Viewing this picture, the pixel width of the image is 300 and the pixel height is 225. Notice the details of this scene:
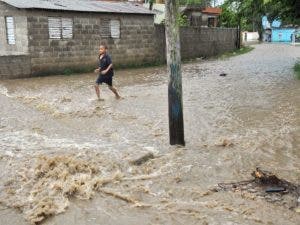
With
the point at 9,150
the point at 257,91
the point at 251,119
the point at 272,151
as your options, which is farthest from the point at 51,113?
the point at 257,91

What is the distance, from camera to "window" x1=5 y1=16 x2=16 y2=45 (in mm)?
18969

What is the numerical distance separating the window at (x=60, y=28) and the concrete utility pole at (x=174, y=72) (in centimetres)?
1224

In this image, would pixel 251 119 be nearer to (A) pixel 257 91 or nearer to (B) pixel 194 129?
(B) pixel 194 129

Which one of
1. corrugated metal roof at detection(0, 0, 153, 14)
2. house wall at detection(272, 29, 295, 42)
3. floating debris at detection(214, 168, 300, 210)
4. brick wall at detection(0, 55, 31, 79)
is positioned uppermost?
corrugated metal roof at detection(0, 0, 153, 14)

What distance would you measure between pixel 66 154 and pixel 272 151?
357 centimetres

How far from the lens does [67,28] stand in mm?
19281

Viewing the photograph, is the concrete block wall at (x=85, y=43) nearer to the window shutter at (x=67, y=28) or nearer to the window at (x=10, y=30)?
the window shutter at (x=67, y=28)

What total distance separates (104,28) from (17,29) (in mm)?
4159

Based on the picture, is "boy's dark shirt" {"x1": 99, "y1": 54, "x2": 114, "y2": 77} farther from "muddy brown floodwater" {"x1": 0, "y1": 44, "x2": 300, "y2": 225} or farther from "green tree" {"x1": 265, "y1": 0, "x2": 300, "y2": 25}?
"green tree" {"x1": 265, "y1": 0, "x2": 300, "y2": 25}

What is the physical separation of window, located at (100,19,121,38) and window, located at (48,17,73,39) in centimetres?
181

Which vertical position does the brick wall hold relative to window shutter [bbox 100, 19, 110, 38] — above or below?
below

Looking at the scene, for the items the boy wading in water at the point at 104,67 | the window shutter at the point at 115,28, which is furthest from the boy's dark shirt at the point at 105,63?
the window shutter at the point at 115,28

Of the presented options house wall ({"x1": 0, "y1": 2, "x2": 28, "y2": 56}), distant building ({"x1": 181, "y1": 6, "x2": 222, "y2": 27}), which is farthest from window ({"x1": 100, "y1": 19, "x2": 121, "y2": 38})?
distant building ({"x1": 181, "y1": 6, "x2": 222, "y2": 27})

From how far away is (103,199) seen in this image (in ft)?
18.7
